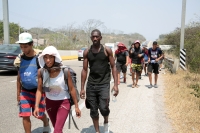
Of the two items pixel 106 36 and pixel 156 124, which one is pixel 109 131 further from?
pixel 106 36

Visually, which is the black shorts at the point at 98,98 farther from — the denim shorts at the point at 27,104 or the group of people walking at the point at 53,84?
the denim shorts at the point at 27,104

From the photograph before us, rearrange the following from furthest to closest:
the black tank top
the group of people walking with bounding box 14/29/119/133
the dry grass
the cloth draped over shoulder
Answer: the cloth draped over shoulder, the dry grass, the black tank top, the group of people walking with bounding box 14/29/119/133

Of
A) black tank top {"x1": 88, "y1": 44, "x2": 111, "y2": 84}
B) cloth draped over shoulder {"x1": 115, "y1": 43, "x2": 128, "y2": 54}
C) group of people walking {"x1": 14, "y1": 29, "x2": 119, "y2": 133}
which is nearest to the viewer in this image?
group of people walking {"x1": 14, "y1": 29, "x2": 119, "y2": 133}

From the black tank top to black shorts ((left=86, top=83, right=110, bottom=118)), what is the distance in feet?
0.34

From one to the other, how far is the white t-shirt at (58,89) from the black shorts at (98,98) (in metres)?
0.81

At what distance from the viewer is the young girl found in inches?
131

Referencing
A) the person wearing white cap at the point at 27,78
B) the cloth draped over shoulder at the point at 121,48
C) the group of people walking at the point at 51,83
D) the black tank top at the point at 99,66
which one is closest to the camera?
the group of people walking at the point at 51,83

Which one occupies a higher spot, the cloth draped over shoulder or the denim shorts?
the cloth draped over shoulder

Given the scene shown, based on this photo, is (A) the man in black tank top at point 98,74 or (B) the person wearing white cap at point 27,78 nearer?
(B) the person wearing white cap at point 27,78

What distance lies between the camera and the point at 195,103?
6.49 meters

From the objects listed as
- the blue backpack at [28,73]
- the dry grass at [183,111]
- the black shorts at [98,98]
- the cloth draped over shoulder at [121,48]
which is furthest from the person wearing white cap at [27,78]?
the cloth draped over shoulder at [121,48]

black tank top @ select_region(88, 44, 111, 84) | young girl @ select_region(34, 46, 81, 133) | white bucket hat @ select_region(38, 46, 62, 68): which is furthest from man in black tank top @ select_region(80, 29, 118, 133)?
white bucket hat @ select_region(38, 46, 62, 68)

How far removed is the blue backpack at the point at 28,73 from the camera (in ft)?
11.8

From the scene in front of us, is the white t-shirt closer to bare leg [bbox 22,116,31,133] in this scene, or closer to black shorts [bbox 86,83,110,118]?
bare leg [bbox 22,116,31,133]
